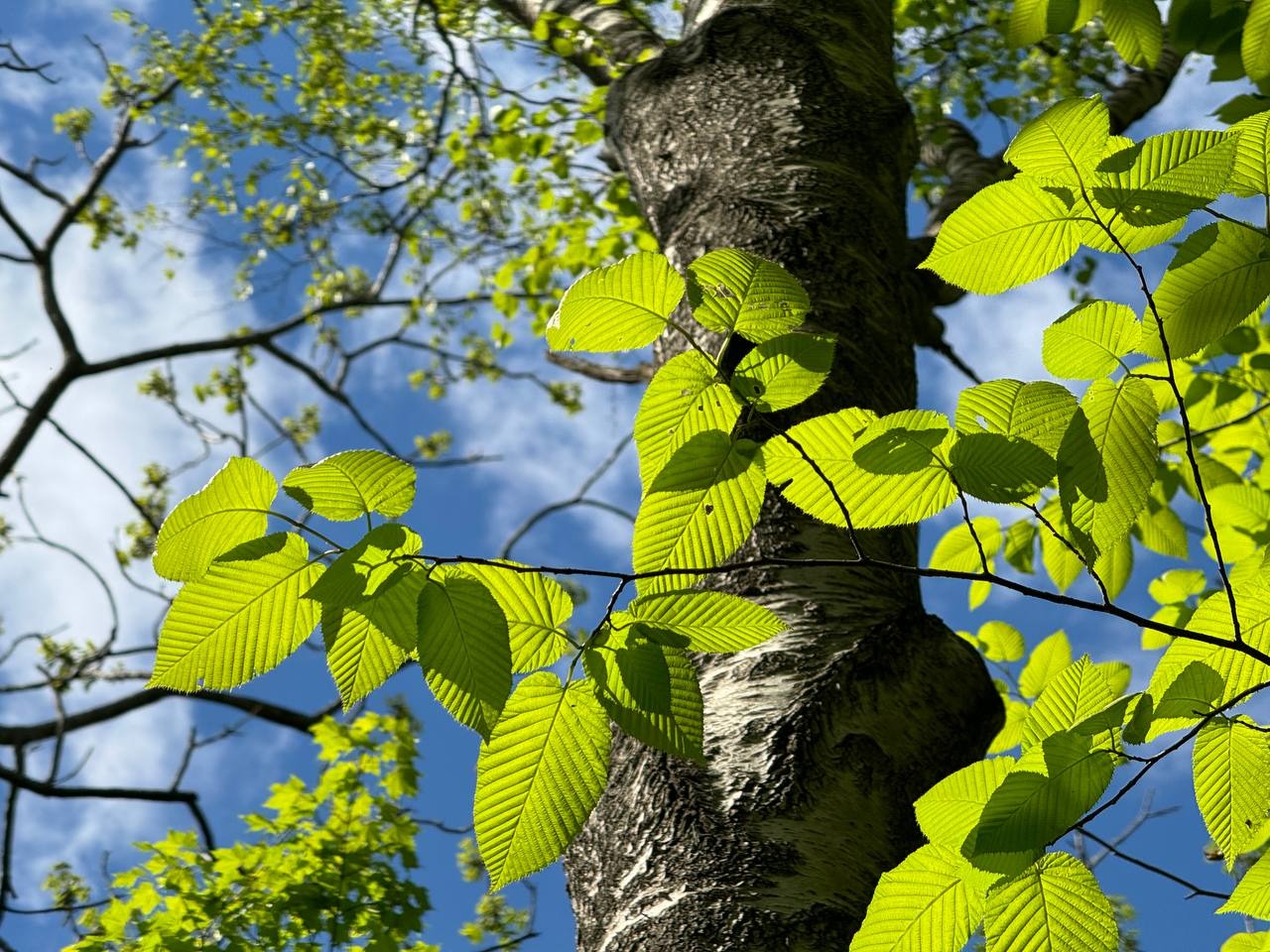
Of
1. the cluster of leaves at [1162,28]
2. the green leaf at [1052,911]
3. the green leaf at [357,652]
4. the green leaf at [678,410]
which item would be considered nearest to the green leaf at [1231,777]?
the green leaf at [1052,911]

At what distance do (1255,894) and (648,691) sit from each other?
2.25ft

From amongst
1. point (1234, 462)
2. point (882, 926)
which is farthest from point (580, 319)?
point (1234, 462)

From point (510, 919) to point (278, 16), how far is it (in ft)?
18.7

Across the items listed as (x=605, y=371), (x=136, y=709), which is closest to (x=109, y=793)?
(x=136, y=709)

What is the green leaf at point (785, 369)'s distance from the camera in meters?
A: 0.81

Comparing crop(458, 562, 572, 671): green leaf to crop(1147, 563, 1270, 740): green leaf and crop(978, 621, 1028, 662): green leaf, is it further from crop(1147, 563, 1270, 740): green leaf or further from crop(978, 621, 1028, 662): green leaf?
crop(978, 621, 1028, 662): green leaf

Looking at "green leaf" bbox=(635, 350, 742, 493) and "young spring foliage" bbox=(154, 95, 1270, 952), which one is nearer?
"young spring foliage" bbox=(154, 95, 1270, 952)

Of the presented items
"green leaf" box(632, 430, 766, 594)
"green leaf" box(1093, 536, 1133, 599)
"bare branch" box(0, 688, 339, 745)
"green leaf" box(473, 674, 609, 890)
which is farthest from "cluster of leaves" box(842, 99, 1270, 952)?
"bare branch" box(0, 688, 339, 745)

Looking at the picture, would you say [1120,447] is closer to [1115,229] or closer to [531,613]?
[1115,229]

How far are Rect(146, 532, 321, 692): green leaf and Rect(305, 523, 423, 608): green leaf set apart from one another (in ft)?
0.12

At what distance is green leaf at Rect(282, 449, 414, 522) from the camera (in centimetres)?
80

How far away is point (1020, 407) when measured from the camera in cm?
82

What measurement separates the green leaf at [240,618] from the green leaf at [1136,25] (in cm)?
182

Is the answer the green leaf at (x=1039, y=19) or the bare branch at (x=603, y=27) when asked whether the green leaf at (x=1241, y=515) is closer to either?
the green leaf at (x=1039, y=19)
